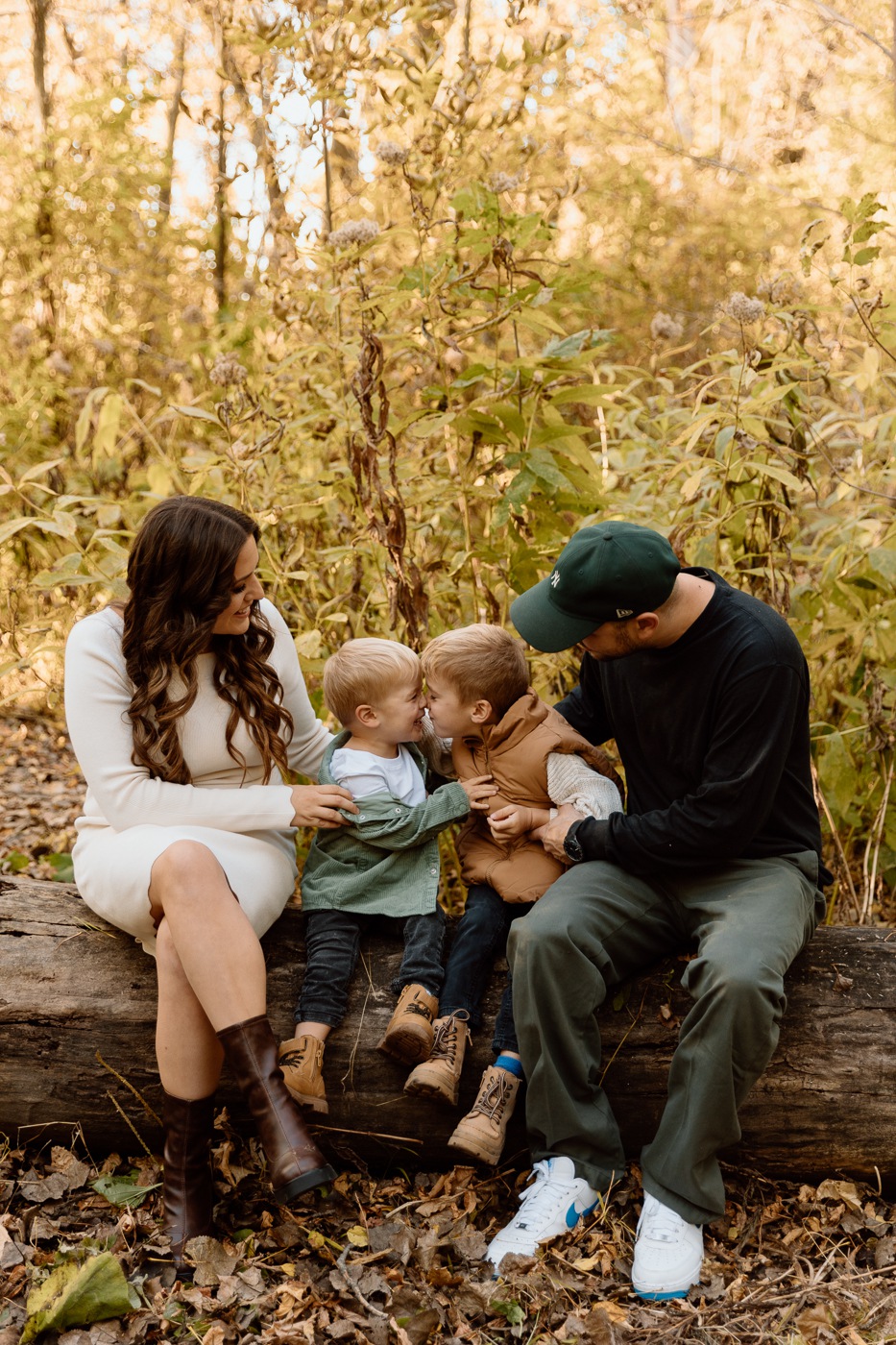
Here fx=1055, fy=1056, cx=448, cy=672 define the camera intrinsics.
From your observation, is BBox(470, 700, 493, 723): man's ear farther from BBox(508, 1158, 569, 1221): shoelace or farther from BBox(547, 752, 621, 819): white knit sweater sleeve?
BBox(508, 1158, 569, 1221): shoelace

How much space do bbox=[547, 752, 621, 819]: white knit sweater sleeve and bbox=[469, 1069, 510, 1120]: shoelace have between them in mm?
666

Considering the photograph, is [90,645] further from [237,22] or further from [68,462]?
[68,462]

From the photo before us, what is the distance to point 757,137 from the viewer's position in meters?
10.4

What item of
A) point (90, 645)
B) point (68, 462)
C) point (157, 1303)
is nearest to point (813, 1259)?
point (157, 1303)

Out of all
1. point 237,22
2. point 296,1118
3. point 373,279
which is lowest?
point 296,1118

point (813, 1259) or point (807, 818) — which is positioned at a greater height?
point (807, 818)

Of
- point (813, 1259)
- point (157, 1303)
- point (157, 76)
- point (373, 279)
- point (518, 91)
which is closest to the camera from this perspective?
point (157, 1303)

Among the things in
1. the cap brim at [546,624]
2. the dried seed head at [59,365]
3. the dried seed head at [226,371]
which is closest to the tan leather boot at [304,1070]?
the cap brim at [546,624]

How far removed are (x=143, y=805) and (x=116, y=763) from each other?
122 mm

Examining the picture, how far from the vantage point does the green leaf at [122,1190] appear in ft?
8.20

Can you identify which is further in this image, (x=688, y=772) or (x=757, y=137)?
(x=757, y=137)

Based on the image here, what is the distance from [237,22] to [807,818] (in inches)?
117

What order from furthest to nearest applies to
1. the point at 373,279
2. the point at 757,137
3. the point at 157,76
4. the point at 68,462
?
the point at 757,137
the point at 157,76
the point at 68,462
the point at 373,279

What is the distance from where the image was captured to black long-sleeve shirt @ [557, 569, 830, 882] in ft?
7.77
